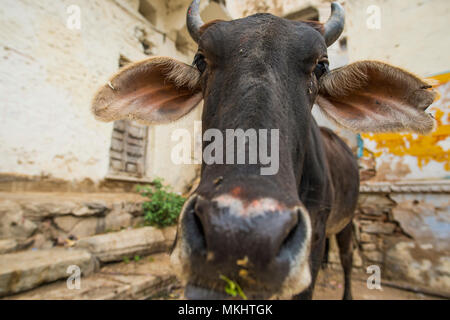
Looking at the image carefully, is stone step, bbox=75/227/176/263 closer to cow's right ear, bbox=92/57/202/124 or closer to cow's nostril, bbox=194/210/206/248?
cow's right ear, bbox=92/57/202/124

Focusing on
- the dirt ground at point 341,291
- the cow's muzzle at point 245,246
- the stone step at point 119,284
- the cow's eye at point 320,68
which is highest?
the cow's eye at point 320,68

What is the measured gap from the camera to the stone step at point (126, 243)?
4.00m

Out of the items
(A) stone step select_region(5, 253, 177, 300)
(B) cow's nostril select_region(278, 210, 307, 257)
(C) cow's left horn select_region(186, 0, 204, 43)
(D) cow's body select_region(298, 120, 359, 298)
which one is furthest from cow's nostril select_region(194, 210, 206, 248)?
(A) stone step select_region(5, 253, 177, 300)

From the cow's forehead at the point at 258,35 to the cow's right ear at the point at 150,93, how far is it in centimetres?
51

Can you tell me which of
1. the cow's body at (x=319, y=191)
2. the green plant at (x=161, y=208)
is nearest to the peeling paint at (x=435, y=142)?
the cow's body at (x=319, y=191)

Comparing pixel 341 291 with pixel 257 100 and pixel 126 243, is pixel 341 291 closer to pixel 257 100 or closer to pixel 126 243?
pixel 126 243

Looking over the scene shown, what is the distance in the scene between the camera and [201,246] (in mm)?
879

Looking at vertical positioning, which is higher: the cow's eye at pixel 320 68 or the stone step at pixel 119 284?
the cow's eye at pixel 320 68

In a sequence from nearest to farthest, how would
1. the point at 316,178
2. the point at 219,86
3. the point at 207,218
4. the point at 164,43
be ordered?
the point at 207,218
the point at 219,86
the point at 316,178
the point at 164,43

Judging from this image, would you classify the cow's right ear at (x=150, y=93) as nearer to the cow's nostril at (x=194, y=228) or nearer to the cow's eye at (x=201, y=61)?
the cow's eye at (x=201, y=61)

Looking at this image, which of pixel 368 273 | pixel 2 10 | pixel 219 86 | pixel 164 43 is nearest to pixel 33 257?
pixel 219 86

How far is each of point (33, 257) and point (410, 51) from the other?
6977 mm

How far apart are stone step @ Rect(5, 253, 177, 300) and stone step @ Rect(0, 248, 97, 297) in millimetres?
95

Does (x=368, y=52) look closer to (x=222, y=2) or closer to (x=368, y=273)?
(x=368, y=273)
